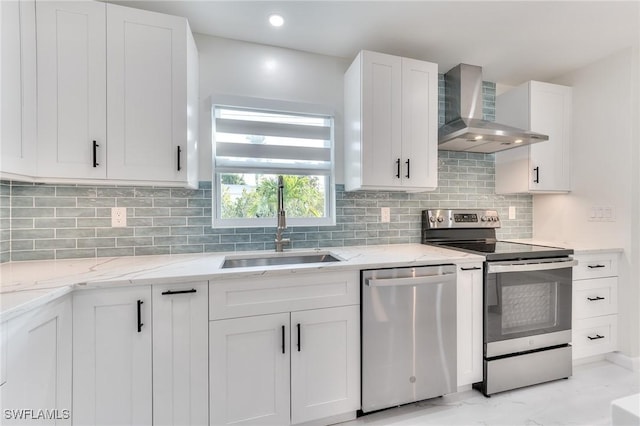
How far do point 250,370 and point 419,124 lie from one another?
206cm

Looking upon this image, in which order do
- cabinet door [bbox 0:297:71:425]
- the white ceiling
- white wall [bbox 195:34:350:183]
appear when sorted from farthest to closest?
1. white wall [bbox 195:34:350:183]
2. the white ceiling
3. cabinet door [bbox 0:297:71:425]

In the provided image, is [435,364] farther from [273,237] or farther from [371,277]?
[273,237]

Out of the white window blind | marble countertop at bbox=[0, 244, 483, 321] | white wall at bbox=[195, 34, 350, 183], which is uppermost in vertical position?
white wall at bbox=[195, 34, 350, 183]

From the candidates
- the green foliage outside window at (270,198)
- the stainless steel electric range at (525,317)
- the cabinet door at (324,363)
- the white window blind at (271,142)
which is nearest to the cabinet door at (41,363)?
the cabinet door at (324,363)

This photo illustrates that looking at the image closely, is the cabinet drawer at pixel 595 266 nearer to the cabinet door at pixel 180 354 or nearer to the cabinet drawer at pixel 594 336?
the cabinet drawer at pixel 594 336

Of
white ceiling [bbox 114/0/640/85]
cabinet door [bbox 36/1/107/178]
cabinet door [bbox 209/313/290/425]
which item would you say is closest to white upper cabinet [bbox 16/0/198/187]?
cabinet door [bbox 36/1/107/178]

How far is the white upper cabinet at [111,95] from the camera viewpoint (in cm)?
152

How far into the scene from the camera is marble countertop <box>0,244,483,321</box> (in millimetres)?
1116

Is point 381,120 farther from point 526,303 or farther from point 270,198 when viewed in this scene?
point 526,303

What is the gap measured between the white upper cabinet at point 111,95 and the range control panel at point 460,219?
78.1 inches

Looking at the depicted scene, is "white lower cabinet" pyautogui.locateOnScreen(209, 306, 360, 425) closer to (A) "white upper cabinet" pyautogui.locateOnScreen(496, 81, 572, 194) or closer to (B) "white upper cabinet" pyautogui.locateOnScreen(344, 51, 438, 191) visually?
(B) "white upper cabinet" pyautogui.locateOnScreen(344, 51, 438, 191)

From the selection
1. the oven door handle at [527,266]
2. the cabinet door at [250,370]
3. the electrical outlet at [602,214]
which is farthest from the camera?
the electrical outlet at [602,214]

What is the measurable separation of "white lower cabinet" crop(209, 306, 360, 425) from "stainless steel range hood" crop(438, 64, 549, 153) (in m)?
1.67

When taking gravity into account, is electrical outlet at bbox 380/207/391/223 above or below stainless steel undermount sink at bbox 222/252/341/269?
above
